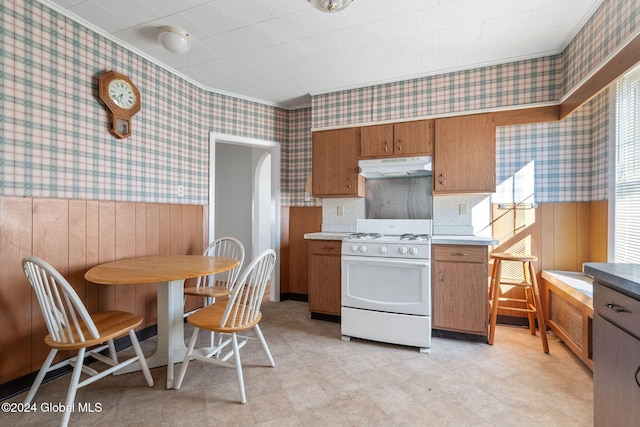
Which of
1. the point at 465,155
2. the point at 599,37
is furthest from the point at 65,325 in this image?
the point at 599,37

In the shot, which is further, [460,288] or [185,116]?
[185,116]

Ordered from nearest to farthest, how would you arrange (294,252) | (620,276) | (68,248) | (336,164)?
(620,276) < (68,248) < (336,164) < (294,252)

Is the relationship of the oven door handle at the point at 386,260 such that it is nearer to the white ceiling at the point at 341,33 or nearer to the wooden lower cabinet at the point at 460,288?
the wooden lower cabinet at the point at 460,288


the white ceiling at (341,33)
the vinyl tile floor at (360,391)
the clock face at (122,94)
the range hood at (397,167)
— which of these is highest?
the white ceiling at (341,33)

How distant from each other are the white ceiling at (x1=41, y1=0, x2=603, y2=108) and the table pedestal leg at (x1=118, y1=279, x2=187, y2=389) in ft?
6.24

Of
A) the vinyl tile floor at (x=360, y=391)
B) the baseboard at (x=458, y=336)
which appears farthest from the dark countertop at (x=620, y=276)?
the baseboard at (x=458, y=336)

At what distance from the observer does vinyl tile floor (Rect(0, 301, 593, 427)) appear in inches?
63.5

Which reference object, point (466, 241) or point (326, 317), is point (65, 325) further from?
point (466, 241)

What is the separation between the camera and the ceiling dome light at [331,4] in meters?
1.84

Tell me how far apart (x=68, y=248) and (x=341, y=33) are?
2.52 metres

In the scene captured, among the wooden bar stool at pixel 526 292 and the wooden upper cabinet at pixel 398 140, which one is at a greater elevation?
the wooden upper cabinet at pixel 398 140

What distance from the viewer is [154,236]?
2.74m

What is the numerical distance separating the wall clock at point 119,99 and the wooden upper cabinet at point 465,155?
8.90 ft

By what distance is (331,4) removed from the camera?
1.85 metres
